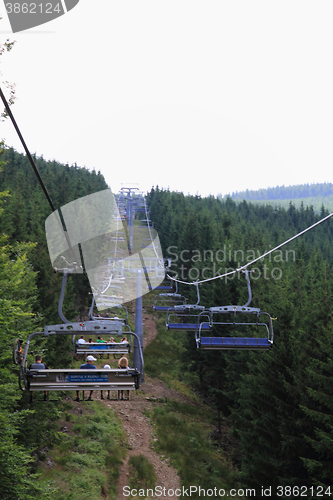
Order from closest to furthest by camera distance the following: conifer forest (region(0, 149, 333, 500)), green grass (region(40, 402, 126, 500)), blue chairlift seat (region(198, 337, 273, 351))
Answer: blue chairlift seat (region(198, 337, 273, 351)), conifer forest (region(0, 149, 333, 500)), green grass (region(40, 402, 126, 500))

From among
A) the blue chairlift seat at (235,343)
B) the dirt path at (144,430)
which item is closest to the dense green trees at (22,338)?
the dirt path at (144,430)

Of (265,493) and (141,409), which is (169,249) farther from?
(265,493)

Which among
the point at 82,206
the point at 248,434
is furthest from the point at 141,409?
the point at 82,206

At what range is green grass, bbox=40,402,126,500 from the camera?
20.5 m

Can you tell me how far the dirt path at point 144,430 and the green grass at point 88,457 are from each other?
0.57m

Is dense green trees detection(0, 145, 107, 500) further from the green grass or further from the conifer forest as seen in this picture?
the green grass

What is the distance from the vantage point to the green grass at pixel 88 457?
67.4 ft

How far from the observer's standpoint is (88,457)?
23219mm

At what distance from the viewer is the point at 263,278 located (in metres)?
35.2

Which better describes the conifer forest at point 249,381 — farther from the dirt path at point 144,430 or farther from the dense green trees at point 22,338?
the dirt path at point 144,430

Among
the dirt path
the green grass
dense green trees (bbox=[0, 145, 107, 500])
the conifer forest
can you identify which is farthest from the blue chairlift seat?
the dirt path

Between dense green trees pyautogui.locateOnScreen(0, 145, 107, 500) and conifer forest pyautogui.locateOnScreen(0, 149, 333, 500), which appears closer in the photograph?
dense green trees pyautogui.locateOnScreen(0, 145, 107, 500)

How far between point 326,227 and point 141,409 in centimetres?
8754

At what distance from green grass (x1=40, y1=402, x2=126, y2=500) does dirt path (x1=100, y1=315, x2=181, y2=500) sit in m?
0.57
